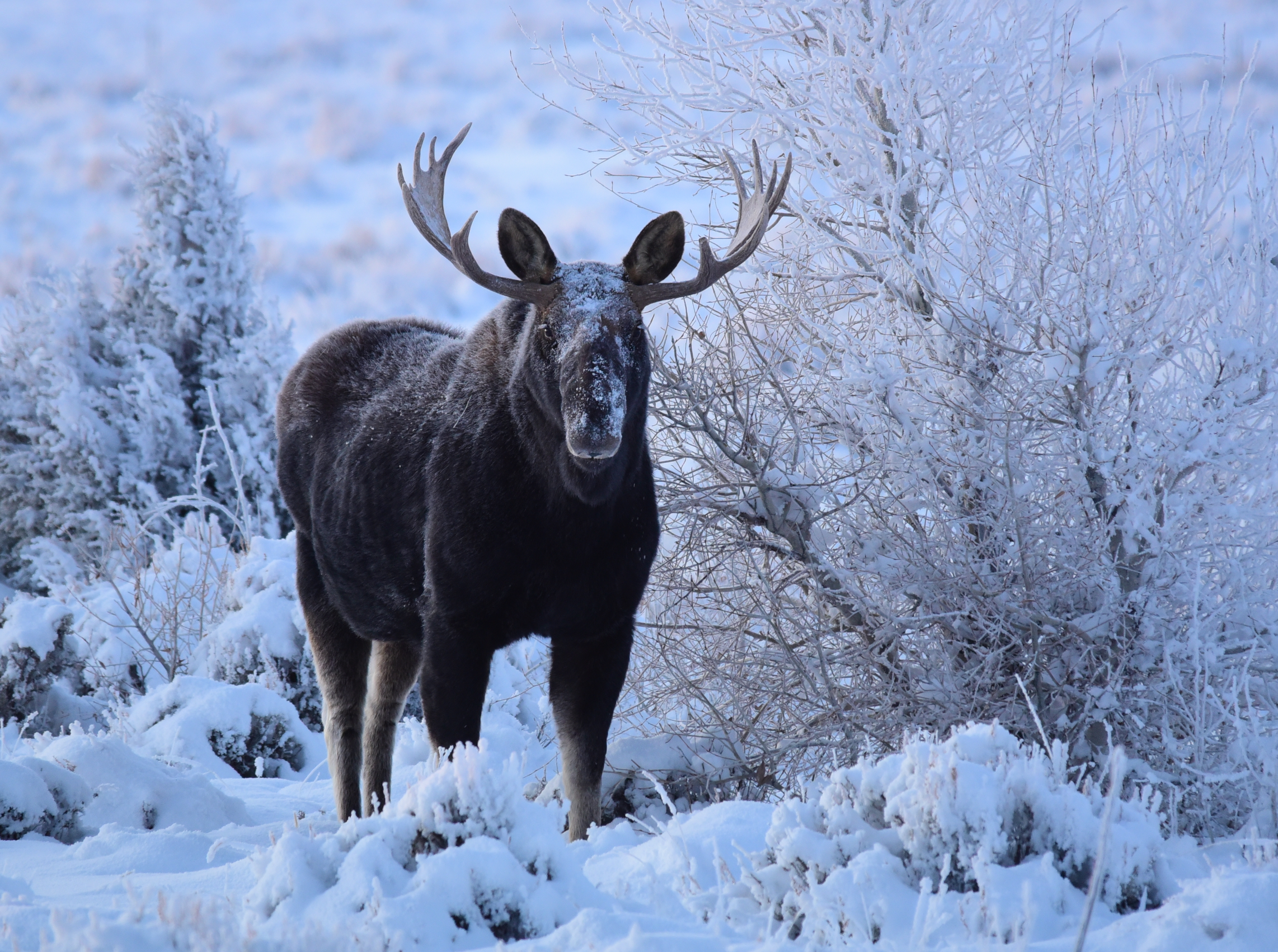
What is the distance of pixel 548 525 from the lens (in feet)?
13.0

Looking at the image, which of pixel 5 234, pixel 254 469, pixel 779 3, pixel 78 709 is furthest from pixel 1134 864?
pixel 5 234

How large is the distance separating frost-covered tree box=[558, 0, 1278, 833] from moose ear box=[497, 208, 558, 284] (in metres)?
1.24

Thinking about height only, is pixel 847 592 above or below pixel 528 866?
above

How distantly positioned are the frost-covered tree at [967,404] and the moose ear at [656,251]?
3.13 feet

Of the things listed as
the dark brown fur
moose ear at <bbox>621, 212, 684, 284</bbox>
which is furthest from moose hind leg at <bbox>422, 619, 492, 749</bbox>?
moose ear at <bbox>621, 212, 684, 284</bbox>

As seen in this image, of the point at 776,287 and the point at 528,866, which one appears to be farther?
the point at 776,287

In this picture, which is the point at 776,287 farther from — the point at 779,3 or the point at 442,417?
the point at 442,417

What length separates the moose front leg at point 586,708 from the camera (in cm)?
423

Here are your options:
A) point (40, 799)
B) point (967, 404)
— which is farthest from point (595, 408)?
point (40, 799)

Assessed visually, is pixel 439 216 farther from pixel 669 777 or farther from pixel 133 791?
pixel 669 777

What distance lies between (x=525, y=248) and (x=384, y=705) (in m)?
2.20

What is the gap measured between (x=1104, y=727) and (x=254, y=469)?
7956 mm

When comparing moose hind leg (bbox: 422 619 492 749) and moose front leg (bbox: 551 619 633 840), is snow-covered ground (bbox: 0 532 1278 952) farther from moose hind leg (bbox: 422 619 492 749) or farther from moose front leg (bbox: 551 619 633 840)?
moose hind leg (bbox: 422 619 492 749)

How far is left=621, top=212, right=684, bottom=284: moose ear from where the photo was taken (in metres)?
4.18
